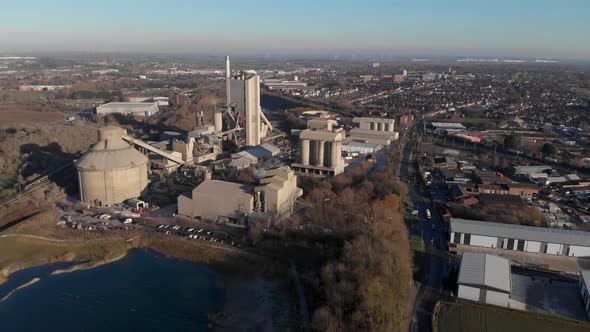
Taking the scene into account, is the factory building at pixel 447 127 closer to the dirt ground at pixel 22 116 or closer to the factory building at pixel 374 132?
the factory building at pixel 374 132

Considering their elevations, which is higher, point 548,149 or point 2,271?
point 548,149

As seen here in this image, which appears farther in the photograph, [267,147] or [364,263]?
[267,147]

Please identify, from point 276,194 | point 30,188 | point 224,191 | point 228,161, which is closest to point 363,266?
point 276,194

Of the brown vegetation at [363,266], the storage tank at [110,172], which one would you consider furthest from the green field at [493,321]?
the storage tank at [110,172]

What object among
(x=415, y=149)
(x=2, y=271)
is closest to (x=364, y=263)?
(x=2, y=271)

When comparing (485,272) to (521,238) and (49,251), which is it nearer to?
(521,238)

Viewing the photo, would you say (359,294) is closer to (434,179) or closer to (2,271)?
(2,271)

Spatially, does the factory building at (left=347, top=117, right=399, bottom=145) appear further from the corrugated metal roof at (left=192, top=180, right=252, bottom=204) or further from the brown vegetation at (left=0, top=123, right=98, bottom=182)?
the brown vegetation at (left=0, top=123, right=98, bottom=182)
